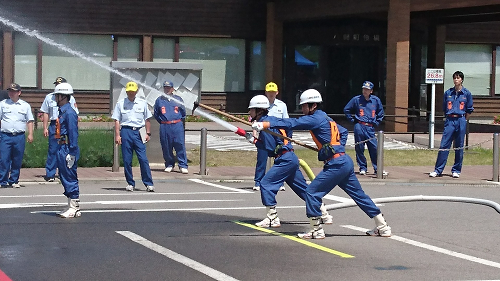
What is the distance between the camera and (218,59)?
115ft

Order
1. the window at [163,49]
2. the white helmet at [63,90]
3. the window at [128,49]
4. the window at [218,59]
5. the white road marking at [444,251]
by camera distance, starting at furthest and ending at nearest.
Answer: the window at [218,59], the window at [163,49], the window at [128,49], the white helmet at [63,90], the white road marking at [444,251]

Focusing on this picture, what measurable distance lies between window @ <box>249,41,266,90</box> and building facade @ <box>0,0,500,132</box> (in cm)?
4

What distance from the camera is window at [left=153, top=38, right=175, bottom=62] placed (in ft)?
111

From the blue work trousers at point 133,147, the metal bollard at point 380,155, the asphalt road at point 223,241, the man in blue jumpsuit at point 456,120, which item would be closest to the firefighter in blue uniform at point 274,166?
the asphalt road at point 223,241

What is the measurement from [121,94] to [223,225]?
8.34 meters

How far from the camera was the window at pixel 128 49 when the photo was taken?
3353 centimetres

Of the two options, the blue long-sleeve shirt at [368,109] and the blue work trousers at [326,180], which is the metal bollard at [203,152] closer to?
the blue long-sleeve shirt at [368,109]

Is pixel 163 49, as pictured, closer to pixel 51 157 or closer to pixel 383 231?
pixel 51 157

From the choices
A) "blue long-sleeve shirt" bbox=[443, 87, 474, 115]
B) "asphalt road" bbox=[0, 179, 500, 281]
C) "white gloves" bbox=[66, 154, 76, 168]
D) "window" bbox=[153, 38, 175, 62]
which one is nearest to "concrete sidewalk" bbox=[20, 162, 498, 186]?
"blue long-sleeve shirt" bbox=[443, 87, 474, 115]

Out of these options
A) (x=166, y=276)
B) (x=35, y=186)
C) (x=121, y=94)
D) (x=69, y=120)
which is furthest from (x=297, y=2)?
(x=166, y=276)

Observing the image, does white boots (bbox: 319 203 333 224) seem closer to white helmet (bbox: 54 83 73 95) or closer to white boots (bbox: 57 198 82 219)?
white boots (bbox: 57 198 82 219)

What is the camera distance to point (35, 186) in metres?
16.8

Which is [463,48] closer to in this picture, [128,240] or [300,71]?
[300,71]

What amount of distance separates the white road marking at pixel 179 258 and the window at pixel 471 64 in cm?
2755
